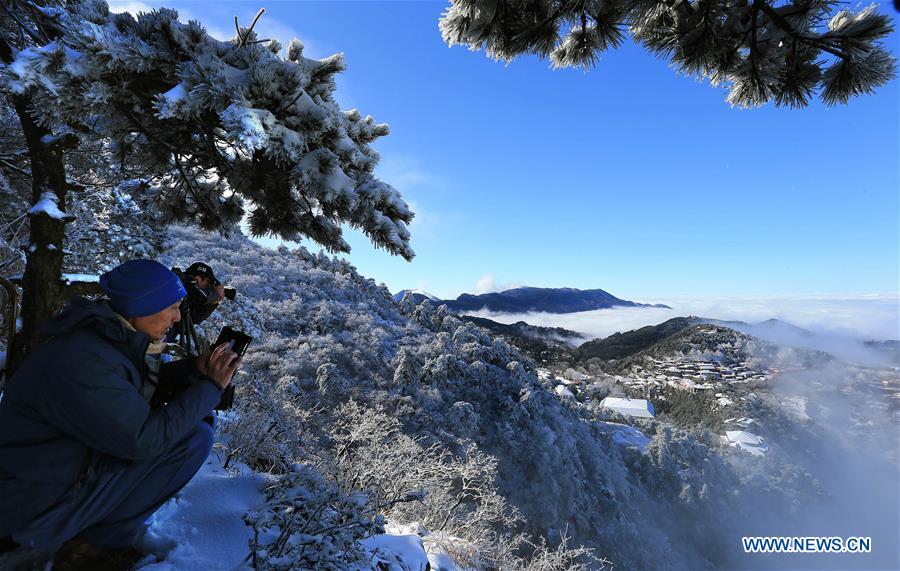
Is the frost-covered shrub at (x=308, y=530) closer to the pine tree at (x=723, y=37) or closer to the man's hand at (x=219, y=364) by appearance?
the man's hand at (x=219, y=364)

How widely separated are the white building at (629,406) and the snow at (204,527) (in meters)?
61.4

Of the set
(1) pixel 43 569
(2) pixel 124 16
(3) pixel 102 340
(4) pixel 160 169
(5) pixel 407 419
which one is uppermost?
(2) pixel 124 16

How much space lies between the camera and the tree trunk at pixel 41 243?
9.64 ft

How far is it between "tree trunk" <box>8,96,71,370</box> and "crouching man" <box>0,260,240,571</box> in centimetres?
212

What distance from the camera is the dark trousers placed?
4.65 ft

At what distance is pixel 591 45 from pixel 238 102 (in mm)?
2674

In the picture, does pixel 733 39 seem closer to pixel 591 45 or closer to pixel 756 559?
pixel 591 45

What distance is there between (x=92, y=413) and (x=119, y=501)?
1.86 ft

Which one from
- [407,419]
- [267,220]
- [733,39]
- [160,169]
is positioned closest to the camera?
[733,39]

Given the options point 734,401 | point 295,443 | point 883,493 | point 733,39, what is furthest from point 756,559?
point 733,39

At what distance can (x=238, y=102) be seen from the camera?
1.69 meters

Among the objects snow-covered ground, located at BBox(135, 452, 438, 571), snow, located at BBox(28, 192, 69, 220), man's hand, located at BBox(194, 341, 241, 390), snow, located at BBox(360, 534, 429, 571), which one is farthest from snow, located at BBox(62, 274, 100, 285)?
snow, located at BBox(360, 534, 429, 571)

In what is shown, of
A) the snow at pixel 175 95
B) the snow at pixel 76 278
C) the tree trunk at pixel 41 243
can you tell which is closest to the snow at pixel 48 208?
the tree trunk at pixel 41 243

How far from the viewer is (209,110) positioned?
79.3 inches
